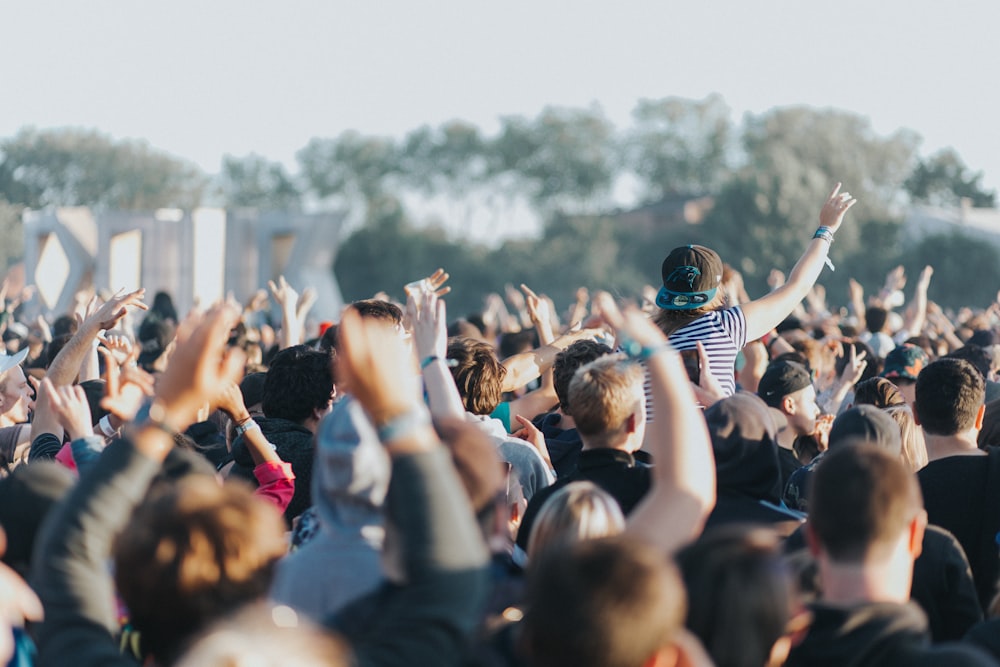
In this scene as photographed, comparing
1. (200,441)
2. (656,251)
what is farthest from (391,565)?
(656,251)

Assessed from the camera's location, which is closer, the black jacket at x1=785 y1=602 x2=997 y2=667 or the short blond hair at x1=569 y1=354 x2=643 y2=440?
the black jacket at x1=785 y1=602 x2=997 y2=667

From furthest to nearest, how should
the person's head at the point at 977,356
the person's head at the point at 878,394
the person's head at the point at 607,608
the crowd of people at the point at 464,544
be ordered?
the person's head at the point at 977,356, the person's head at the point at 878,394, the crowd of people at the point at 464,544, the person's head at the point at 607,608

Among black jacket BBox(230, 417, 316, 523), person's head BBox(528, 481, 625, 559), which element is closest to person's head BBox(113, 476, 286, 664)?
person's head BBox(528, 481, 625, 559)

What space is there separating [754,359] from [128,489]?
5835mm

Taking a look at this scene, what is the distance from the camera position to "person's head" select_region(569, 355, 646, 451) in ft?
12.6

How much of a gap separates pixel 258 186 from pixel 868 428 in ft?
269

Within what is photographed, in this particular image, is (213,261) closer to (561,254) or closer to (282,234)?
(282,234)

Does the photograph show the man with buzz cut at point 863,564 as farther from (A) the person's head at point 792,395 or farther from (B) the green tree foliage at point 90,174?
(B) the green tree foliage at point 90,174

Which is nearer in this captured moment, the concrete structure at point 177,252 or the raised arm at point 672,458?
the raised arm at point 672,458

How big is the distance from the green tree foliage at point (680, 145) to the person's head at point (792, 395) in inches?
2801

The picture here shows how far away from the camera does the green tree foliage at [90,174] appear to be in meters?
81.4

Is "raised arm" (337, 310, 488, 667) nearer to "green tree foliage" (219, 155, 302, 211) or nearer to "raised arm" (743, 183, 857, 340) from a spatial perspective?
"raised arm" (743, 183, 857, 340)

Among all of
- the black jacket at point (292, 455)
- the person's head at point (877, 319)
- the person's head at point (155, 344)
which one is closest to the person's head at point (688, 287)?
the black jacket at point (292, 455)

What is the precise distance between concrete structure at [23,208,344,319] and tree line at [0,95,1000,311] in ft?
95.2
